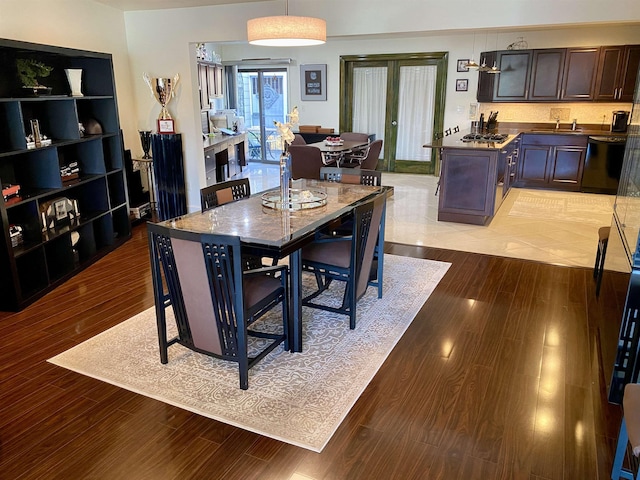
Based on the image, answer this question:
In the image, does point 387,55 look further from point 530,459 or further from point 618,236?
point 530,459

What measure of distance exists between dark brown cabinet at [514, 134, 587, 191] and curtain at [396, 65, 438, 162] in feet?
6.10

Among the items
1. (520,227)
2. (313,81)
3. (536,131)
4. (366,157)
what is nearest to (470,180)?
(520,227)

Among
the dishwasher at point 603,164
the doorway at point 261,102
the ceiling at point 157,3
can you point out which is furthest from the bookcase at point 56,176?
the dishwasher at point 603,164

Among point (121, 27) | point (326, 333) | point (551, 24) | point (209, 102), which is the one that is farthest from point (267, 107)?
point (326, 333)

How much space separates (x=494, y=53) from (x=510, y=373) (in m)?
6.68

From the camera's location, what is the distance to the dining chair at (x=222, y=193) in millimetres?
3391

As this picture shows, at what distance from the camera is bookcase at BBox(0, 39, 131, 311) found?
3.61 meters

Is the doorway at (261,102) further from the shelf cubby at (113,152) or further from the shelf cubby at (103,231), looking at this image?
Result: the shelf cubby at (103,231)

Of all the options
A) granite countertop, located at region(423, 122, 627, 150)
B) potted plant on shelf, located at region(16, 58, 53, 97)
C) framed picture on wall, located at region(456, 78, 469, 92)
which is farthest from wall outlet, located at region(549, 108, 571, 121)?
potted plant on shelf, located at region(16, 58, 53, 97)

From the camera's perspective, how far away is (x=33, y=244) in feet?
12.4

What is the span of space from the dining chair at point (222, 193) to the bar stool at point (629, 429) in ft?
8.51

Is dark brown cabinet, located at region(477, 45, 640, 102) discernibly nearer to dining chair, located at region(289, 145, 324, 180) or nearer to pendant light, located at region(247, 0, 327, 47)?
dining chair, located at region(289, 145, 324, 180)

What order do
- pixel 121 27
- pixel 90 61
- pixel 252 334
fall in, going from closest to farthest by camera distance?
pixel 252 334 < pixel 90 61 < pixel 121 27

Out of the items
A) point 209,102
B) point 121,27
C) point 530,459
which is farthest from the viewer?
point 209,102
